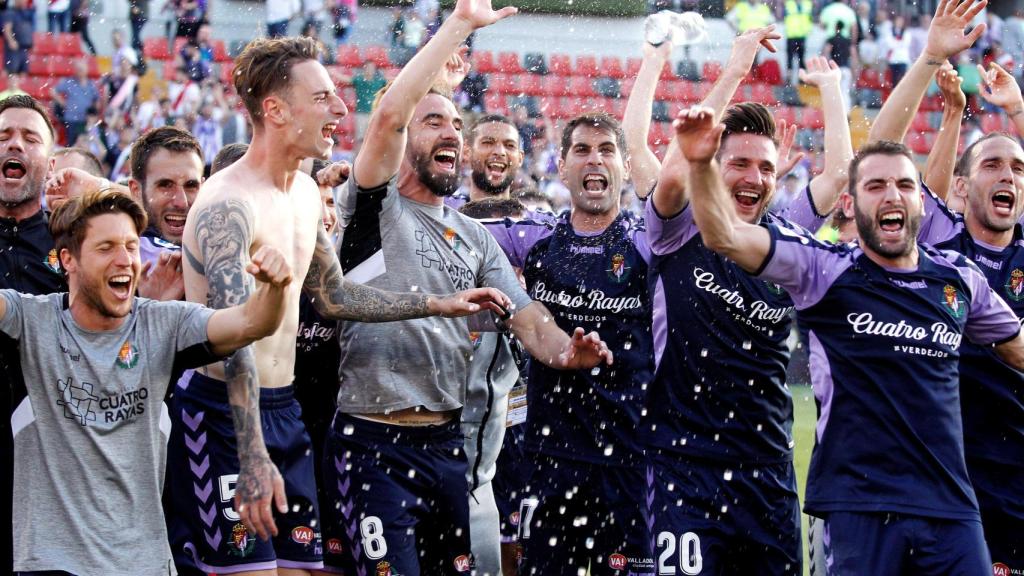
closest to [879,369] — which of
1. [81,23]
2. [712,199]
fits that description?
[712,199]

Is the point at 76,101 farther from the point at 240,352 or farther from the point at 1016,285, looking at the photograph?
the point at 1016,285

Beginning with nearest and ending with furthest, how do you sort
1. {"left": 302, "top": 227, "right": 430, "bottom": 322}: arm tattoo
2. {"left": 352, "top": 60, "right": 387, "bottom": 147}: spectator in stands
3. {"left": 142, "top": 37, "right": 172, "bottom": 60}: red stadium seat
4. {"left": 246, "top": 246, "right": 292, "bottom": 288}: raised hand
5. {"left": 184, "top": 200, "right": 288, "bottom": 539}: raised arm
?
{"left": 246, "top": 246, "right": 292, "bottom": 288}: raised hand
{"left": 184, "top": 200, "right": 288, "bottom": 539}: raised arm
{"left": 302, "top": 227, "right": 430, "bottom": 322}: arm tattoo
{"left": 352, "top": 60, "right": 387, "bottom": 147}: spectator in stands
{"left": 142, "top": 37, "right": 172, "bottom": 60}: red stadium seat

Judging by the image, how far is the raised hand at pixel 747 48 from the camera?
5898 millimetres

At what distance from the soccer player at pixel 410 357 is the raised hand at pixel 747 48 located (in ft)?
3.54

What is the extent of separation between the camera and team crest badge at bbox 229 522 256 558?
5.05 m

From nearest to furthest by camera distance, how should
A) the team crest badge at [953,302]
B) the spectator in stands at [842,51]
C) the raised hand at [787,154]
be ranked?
the team crest badge at [953,302]
the raised hand at [787,154]
the spectator in stands at [842,51]

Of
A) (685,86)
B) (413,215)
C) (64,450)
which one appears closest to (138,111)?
(685,86)

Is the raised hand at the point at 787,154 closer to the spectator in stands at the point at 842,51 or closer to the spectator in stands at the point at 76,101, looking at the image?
the spectator in stands at the point at 76,101

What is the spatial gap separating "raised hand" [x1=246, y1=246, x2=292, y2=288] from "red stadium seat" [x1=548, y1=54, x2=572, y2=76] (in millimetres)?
21219

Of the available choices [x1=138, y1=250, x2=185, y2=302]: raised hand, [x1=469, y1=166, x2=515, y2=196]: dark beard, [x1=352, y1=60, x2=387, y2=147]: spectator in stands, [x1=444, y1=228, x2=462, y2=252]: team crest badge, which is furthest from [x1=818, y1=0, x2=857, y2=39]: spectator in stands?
[x1=138, y1=250, x2=185, y2=302]: raised hand

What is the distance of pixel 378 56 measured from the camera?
2277 cm

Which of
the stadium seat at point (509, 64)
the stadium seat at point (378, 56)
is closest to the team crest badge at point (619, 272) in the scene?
the stadium seat at point (378, 56)

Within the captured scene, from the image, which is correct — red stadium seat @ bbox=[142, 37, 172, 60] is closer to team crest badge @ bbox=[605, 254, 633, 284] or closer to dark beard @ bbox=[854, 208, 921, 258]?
team crest badge @ bbox=[605, 254, 633, 284]

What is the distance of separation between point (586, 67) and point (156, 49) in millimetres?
8318
